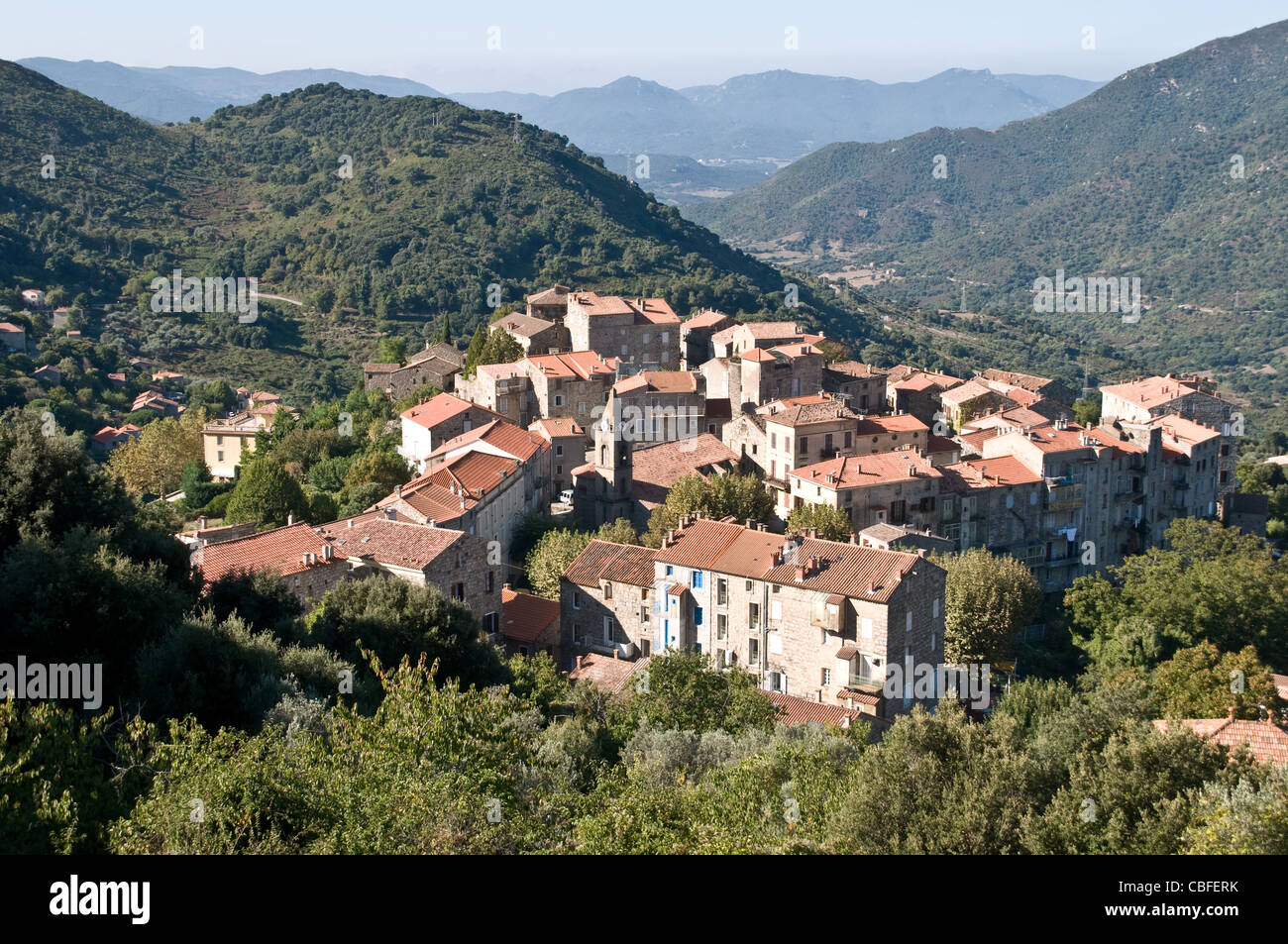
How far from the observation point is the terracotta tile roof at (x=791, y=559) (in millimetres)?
33312

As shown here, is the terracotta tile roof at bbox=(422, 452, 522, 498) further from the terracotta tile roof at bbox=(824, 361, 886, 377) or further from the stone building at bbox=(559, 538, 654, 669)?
the terracotta tile roof at bbox=(824, 361, 886, 377)

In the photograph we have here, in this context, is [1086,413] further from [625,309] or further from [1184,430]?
[625,309]

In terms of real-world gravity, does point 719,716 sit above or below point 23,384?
below

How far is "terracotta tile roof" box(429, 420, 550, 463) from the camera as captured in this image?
147 ft

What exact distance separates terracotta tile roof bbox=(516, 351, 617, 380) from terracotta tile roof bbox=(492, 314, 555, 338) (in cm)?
388

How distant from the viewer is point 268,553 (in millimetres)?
32250

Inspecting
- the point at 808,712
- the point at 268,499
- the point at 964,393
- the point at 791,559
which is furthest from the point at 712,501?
the point at 964,393

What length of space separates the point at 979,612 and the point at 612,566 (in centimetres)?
1133

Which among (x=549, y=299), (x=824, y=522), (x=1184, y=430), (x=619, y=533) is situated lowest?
(x=619, y=533)

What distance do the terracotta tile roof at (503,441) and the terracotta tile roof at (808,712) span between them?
15.5 meters
